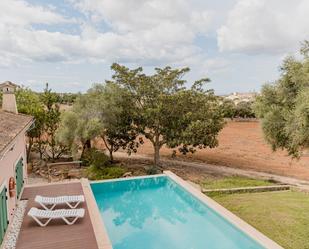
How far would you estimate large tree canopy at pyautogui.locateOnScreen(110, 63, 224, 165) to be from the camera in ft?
91.5

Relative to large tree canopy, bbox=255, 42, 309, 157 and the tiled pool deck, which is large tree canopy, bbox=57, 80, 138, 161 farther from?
large tree canopy, bbox=255, 42, 309, 157

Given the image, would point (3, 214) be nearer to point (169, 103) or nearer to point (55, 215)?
point (55, 215)

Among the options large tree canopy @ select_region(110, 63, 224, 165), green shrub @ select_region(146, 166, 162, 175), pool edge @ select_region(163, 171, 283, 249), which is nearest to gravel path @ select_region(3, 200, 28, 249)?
pool edge @ select_region(163, 171, 283, 249)

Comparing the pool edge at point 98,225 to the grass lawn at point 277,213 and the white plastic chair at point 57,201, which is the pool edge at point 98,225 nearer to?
the white plastic chair at point 57,201

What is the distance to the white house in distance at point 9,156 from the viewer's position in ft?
39.8

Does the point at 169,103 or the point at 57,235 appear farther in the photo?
the point at 169,103

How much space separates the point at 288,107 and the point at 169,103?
1287 cm

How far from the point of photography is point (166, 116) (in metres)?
28.3

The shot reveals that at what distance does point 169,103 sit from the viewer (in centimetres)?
2819

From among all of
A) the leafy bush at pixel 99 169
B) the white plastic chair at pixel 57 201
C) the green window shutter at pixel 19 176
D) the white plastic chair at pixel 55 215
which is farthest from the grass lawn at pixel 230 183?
the green window shutter at pixel 19 176

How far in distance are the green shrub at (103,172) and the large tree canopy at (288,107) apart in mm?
12443

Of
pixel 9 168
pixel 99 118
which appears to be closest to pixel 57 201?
pixel 9 168

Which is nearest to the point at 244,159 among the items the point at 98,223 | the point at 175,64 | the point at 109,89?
the point at 175,64

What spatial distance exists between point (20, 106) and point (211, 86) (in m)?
16.4
